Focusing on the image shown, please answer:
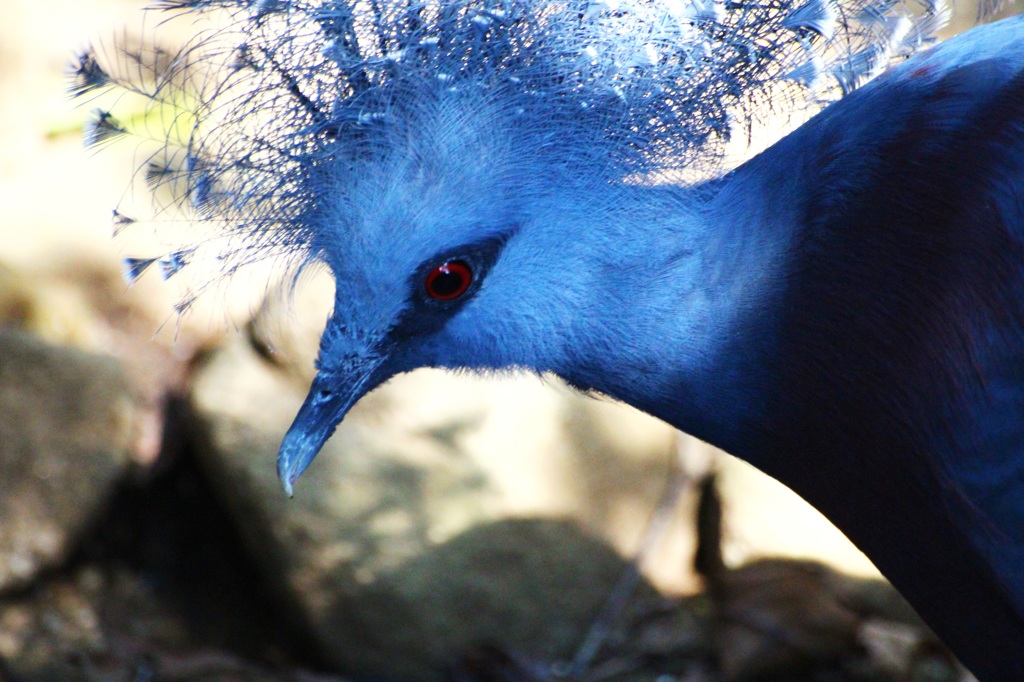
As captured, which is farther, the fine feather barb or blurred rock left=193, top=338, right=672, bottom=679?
blurred rock left=193, top=338, right=672, bottom=679

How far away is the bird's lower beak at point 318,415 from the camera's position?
2.07 m

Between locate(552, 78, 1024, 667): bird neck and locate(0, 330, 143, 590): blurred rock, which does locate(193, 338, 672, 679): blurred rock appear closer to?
locate(0, 330, 143, 590): blurred rock

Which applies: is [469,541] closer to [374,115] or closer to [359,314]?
[359,314]

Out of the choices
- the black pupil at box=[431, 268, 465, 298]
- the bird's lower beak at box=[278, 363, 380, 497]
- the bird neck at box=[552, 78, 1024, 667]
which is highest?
the bird neck at box=[552, 78, 1024, 667]

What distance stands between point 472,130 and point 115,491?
2.95 meters

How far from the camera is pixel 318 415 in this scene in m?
2.10

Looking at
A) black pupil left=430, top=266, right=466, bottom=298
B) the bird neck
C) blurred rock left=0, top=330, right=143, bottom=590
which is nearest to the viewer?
the bird neck

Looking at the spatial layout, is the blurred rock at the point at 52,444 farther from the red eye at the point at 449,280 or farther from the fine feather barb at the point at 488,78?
the red eye at the point at 449,280

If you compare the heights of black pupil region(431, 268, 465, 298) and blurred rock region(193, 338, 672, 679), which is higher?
blurred rock region(193, 338, 672, 679)

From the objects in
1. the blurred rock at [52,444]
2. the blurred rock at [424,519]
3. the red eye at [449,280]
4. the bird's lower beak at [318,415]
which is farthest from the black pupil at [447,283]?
the blurred rock at [52,444]

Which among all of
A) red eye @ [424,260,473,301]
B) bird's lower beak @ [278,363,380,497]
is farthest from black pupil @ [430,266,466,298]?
bird's lower beak @ [278,363,380,497]

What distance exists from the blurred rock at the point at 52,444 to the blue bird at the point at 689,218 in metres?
2.35

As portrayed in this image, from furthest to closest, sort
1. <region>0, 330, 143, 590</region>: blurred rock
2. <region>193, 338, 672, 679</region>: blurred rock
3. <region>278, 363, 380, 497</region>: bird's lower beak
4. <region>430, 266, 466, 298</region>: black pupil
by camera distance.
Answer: <region>0, 330, 143, 590</region>: blurred rock → <region>193, 338, 672, 679</region>: blurred rock → <region>278, 363, 380, 497</region>: bird's lower beak → <region>430, 266, 466, 298</region>: black pupil

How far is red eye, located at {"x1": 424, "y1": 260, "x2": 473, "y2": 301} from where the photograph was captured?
6.45 feet
